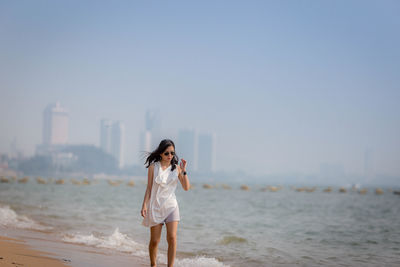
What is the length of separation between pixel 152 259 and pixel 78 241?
4509 mm

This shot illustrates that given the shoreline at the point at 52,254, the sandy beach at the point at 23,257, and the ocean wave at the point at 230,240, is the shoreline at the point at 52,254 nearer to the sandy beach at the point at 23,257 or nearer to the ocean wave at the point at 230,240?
the sandy beach at the point at 23,257

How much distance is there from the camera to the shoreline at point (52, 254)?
621 centimetres

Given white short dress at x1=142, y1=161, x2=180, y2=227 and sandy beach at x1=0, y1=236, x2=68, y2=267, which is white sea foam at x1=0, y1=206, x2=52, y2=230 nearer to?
sandy beach at x1=0, y1=236, x2=68, y2=267

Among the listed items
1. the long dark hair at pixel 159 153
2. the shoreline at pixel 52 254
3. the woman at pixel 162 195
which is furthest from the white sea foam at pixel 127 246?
the long dark hair at pixel 159 153

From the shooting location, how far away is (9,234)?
936cm

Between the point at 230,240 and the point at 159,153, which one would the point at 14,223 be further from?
the point at 159,153

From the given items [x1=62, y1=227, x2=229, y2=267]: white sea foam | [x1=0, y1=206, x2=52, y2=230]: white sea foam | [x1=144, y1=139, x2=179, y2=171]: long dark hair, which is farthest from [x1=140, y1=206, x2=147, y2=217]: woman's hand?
[x1=0, y1=206, x2=52, y2=230]: white sea foam

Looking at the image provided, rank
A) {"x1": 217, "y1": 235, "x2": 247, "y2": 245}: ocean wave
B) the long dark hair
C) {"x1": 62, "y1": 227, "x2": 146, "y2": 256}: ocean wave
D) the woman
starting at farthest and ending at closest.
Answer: {"x1": 217, "y1": 235, "x2": 247, "y2": 245}: ocean wave → {"x1": 62, "y1": 227, "x2": 146, "y2": 256}: ocean wave → the long dark hair → the woman

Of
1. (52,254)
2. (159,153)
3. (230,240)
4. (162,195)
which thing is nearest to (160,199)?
(162,195)

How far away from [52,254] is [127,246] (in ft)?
7.39

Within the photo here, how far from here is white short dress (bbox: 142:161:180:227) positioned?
208 inches

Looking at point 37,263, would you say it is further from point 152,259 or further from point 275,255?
point 275,255

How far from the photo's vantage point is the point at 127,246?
9141mm

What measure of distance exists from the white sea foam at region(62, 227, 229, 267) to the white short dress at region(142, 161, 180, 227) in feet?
7.93
